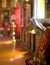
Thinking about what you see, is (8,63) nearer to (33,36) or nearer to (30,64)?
(33,36)

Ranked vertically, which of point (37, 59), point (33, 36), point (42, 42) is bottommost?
point (33, 36)

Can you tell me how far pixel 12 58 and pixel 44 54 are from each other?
142 inches

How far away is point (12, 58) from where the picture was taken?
19.5 ft

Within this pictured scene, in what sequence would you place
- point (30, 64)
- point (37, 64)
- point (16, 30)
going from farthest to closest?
point (16, 30), point (30, 64), point (37, 64)

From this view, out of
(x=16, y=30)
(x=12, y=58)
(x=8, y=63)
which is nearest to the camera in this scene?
(x=8, y=63)

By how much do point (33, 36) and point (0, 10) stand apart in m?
7.34

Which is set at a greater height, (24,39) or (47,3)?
(47,3)

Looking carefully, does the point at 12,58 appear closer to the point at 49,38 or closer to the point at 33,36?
the point at 33,36

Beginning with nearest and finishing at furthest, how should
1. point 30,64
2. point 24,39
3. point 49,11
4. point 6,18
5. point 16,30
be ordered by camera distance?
point 30,64 < point 49,11 < point 24,39 < point 16,30 < point 6,18

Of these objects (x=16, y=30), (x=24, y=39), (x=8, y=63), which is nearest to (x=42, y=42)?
(x=8, y=63)

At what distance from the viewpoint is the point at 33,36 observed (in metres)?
6.82

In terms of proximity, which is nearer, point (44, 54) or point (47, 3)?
point (44, 54)

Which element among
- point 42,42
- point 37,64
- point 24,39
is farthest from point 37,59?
point 24,39

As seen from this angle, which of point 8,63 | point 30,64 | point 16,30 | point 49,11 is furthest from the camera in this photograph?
point 16,30
